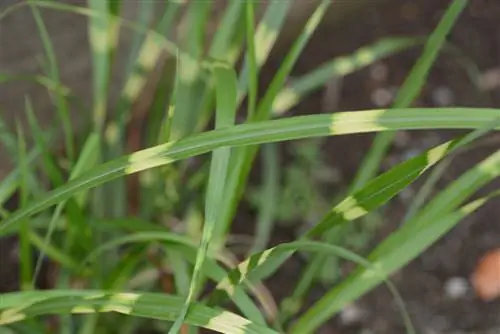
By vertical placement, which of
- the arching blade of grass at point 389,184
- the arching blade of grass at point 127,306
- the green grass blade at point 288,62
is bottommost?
the arching blade of grass at point 127,306

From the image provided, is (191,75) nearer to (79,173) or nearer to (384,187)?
(79,173)

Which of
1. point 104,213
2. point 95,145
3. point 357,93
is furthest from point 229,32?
point 357,93

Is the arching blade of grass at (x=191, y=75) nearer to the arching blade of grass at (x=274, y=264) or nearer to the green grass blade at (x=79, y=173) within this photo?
the green grass blade at (x=79, y=173)

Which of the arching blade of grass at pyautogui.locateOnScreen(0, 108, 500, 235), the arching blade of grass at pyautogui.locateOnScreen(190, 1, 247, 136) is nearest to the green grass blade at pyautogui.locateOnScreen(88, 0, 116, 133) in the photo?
the arching blade of grass at pyautogui.locateOnScreen(190, 1, 247, 136)

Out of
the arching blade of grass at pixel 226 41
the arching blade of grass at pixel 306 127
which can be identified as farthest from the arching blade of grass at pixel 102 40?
the arching blade of grass at pixel 306 127

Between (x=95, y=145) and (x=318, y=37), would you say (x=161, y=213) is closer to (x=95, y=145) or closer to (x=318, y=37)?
(x=95, y=145)

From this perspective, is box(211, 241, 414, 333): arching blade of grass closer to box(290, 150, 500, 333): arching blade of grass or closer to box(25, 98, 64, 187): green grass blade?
box(290, 150, 500, 333): arching blade of grass
